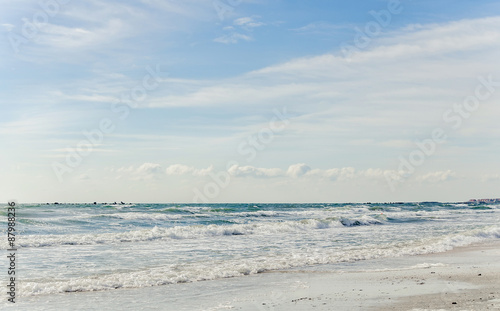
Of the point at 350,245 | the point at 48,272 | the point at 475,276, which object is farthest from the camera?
the point at 350,245

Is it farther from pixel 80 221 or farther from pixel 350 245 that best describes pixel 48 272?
pixel 80 221

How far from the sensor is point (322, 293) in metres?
10.6

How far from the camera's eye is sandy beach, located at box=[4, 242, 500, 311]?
946 cm

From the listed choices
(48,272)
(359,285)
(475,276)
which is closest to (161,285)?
(48,272)

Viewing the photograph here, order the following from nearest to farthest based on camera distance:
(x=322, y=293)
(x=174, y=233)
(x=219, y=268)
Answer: (x=322, y=293) → (x=219, y=268) → (x=174, y=233)

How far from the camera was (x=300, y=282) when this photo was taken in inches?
481

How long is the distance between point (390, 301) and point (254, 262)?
270 inches

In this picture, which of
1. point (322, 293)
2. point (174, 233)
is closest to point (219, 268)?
point (322, 293)

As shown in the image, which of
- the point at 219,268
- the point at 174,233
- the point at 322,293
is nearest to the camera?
the point at 322,293

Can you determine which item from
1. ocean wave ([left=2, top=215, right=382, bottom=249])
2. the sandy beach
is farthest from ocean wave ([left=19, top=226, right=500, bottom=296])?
ocean wave ([left=2, top=215, right=382, bottom=249])

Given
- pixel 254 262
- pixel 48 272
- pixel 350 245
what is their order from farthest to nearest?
pixel 350 245 → pixel 254 262 → pixel 48 272

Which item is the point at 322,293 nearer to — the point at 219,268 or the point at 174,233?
the point at 219,268

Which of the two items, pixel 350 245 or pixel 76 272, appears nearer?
pixel 76 272

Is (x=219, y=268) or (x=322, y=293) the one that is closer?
(x=322, y=293)
